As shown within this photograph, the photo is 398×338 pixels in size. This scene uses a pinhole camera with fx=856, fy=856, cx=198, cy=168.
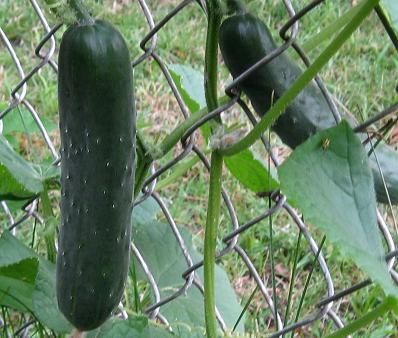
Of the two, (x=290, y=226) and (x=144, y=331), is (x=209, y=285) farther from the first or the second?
(x=290, y=226)

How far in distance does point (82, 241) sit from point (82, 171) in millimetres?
82

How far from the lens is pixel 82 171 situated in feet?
2.79

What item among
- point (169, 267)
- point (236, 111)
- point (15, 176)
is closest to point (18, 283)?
point (15, 176)

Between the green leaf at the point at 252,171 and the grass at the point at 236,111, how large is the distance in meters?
0.62

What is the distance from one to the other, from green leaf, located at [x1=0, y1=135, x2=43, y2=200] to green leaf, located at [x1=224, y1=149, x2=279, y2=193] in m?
0.25

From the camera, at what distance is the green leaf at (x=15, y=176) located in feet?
3.44

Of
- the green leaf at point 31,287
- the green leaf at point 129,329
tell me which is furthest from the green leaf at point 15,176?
the green leaf at point 129,329

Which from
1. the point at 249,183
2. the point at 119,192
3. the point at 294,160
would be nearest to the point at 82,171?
the point at 119,192

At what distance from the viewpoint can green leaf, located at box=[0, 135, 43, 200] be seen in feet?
3.44

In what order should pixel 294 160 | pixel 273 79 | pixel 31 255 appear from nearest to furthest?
pixel 294 160, pixel 273 79, pixel 31 255

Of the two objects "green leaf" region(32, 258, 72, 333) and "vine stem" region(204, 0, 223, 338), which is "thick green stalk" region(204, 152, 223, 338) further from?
"green leaf" region(32, 258, 72, 333)

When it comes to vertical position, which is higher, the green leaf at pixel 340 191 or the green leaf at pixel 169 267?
the green leaf at pixel 340 191

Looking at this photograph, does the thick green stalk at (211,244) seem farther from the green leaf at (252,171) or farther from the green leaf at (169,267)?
the green leaf at (169,267)

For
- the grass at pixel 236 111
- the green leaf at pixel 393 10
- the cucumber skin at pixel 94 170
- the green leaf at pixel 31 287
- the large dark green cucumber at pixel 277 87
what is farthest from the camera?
the grass at pixel 236 111
